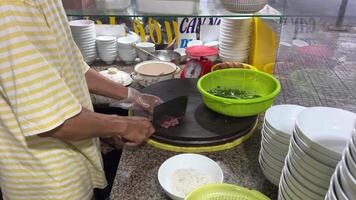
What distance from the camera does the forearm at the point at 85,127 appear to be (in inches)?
24.7

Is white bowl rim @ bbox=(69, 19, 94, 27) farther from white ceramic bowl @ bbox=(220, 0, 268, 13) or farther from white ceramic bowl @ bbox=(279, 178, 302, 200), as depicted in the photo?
white ceramic bowl @ bbox=(279, 178, 302, 200)

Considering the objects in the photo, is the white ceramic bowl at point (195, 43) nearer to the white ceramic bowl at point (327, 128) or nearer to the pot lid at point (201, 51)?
the pot lid at point (201, 51)

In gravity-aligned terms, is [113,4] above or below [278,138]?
above

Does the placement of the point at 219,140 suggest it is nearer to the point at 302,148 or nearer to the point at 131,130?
the point at 131,130

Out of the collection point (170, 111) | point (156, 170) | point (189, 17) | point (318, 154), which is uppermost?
point (189, 17)

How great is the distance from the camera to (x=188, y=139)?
34.2 inches

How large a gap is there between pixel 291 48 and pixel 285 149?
24.4 inches

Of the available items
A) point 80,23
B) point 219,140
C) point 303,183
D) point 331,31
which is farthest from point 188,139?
point 80,23

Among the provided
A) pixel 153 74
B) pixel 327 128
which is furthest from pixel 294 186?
pixel 153 74

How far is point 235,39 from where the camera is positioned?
138cm

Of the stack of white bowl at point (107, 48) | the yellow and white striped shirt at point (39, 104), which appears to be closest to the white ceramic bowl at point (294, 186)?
the yellow and white striped shirt at point (39, 104)

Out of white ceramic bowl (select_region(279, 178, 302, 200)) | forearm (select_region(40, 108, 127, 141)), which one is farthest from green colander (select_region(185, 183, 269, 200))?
forearm (select_region(40, 108, 127, 141))

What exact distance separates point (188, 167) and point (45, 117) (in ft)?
1.35

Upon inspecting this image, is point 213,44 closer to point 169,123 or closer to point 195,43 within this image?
point 195,43
